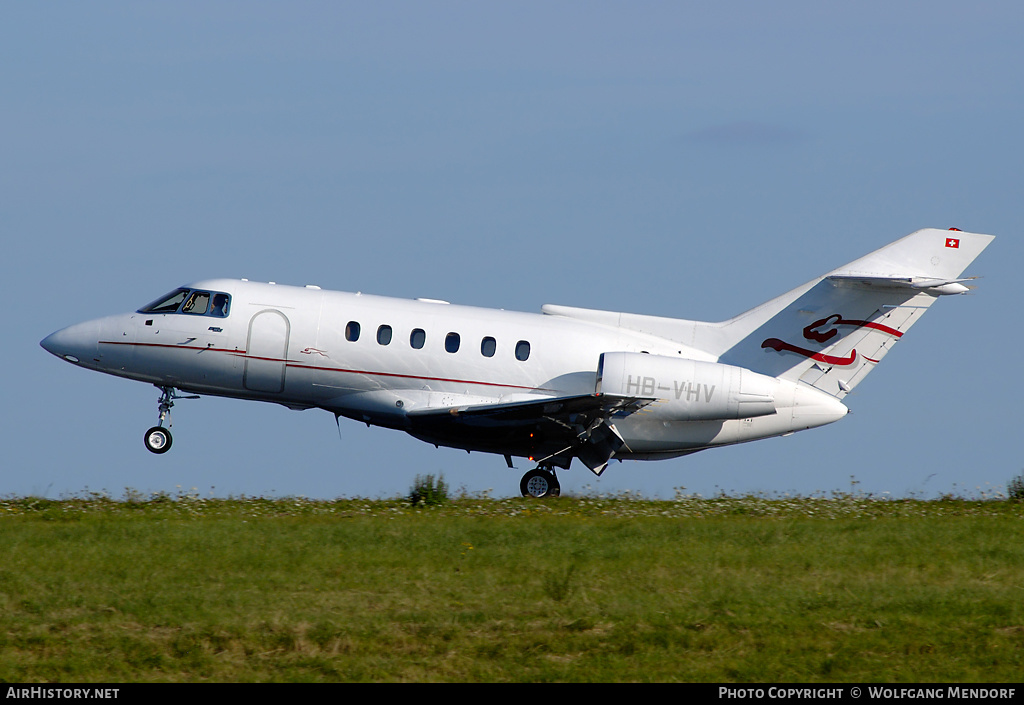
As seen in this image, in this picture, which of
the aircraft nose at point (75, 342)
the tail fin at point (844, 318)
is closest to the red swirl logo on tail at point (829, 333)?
the tail fin at point (844, 318)

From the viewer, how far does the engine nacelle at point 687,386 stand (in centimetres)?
1977

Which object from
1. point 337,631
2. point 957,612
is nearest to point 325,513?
point 337,631

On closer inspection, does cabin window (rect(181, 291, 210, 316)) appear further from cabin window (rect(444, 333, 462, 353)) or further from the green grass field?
the green grass field

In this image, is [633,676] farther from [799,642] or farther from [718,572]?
[718,572]

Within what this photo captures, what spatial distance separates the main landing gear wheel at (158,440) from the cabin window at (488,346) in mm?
6042

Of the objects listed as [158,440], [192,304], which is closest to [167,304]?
[192,304]

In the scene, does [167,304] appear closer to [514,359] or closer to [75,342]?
[75,342]

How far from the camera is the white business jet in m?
20.3

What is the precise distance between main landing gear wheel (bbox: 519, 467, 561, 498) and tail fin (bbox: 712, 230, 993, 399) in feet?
13.1

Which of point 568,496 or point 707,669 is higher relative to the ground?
point 568,496

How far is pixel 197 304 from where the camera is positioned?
822 inches

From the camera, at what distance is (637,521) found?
16219mm

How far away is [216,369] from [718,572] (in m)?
11.1
